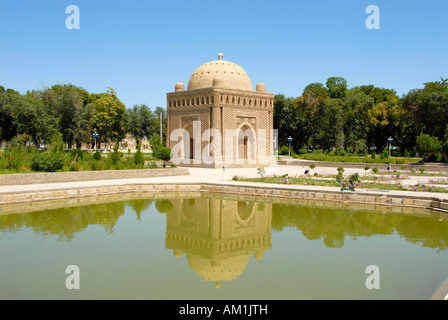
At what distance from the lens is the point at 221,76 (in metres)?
27.4

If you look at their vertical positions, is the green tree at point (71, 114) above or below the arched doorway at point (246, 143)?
above

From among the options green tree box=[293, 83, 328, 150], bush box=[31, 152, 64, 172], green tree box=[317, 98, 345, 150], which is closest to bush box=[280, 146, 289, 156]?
green tree box=[317, 98, 345, 150]

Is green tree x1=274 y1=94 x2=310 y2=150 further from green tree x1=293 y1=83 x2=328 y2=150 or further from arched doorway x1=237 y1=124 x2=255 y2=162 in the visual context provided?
arched doorway x1=237 y1=124 x2=255 y2=162

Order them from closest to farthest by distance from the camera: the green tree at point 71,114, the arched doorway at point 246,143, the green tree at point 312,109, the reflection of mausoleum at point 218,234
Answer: the reflection of mausoleum at point 218,234
the arched doorway at point 246,143
the green tree at point 71,114
the green tree at point 312,109

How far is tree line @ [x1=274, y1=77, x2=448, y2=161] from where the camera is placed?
3275cm

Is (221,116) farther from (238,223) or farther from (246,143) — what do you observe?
(238,223)

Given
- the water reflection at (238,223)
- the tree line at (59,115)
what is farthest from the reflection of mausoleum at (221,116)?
the water reflection at (238,223)

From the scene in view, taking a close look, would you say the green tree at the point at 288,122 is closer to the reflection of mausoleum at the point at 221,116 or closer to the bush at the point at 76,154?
the reflection of mausoleum at the point at 221,116

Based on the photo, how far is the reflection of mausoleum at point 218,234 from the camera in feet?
24.4

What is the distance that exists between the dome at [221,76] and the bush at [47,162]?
12.6m

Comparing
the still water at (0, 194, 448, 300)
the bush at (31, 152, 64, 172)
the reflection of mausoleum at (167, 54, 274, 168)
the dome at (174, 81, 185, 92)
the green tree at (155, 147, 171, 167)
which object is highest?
the dome at (174, 81, 185, 92)

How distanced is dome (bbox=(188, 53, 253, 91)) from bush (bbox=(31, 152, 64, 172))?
41.3 feet

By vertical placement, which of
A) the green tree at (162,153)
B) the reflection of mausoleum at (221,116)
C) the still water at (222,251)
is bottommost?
the still water at (222,251)

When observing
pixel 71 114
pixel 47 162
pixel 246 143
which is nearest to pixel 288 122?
pixel 246 143
